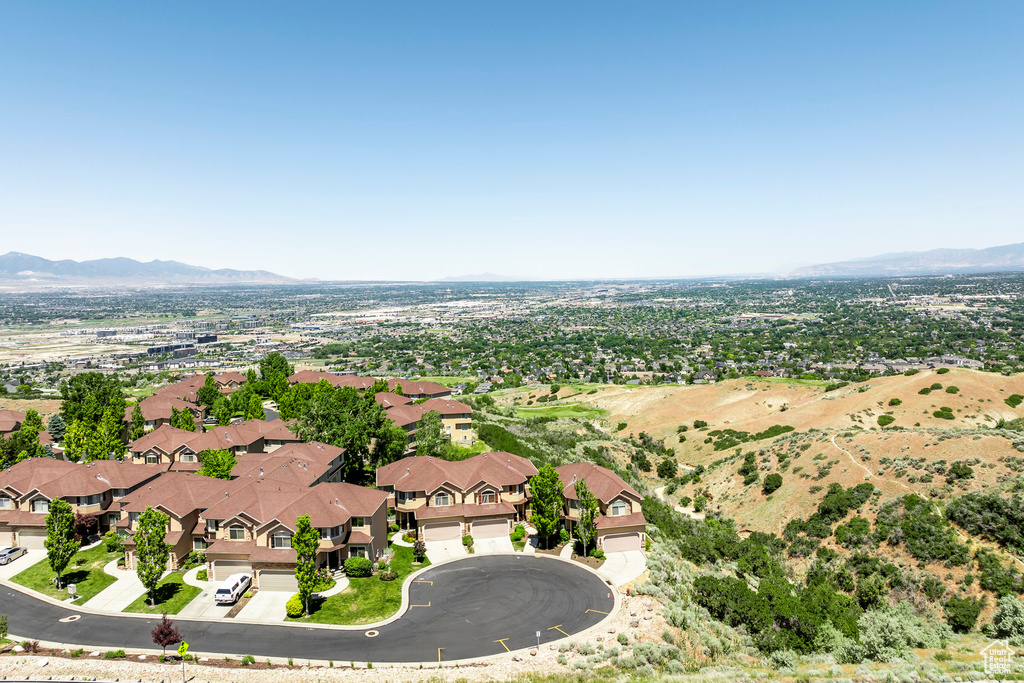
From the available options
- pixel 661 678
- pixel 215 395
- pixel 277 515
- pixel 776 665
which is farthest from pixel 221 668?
Answer: pixel 215 395

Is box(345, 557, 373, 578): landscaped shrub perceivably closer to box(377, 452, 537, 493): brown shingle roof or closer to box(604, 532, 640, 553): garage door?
box(377, 452, 537, 493): brown shingle roof

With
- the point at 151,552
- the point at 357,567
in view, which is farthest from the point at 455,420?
the point at 151,552

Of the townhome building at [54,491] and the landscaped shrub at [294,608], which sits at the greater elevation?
the townhome building at [54,491]

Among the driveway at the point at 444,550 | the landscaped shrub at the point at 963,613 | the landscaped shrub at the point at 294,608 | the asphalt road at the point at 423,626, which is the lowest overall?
the landscaped shrub at the point at 963,613

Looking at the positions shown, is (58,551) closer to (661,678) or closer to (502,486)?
(502,486)

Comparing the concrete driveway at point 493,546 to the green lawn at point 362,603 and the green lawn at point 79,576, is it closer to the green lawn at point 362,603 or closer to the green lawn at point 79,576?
the green lawn at point 362,603

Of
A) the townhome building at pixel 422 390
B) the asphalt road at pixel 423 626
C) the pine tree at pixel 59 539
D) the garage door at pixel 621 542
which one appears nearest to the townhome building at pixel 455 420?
the townhome building at pixel 422 390

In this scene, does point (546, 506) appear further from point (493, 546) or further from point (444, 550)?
point (444, 550)
